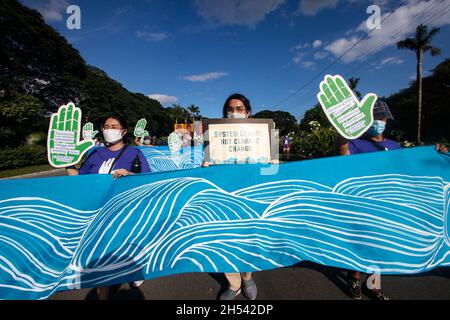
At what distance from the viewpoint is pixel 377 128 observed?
262cm

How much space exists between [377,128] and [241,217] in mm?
1946

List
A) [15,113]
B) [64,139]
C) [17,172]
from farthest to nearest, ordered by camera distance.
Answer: [15,113], [17,172], [64,139]

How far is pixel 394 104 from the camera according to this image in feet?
121

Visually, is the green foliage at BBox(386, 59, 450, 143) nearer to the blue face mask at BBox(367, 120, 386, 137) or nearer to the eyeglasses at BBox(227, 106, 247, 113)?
A: the blue face mask at BBox(367, 120, 386, 137)

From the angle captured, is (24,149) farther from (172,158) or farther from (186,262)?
(186,262)

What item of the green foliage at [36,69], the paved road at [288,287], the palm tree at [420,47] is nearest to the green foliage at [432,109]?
the palm tree at [420,47]

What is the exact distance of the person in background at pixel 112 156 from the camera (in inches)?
102

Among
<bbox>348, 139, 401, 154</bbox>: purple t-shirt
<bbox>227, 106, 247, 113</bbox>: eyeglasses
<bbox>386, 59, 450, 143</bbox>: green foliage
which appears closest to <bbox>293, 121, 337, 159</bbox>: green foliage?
<bbox>348, 139, 401, 154</bbox>: purple t-shirt

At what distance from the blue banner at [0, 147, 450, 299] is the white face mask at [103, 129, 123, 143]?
29.0 inches

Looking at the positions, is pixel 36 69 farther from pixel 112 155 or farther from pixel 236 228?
pixel 236 228

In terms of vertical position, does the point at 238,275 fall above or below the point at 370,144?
below

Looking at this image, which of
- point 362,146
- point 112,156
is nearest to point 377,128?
point 362,146
